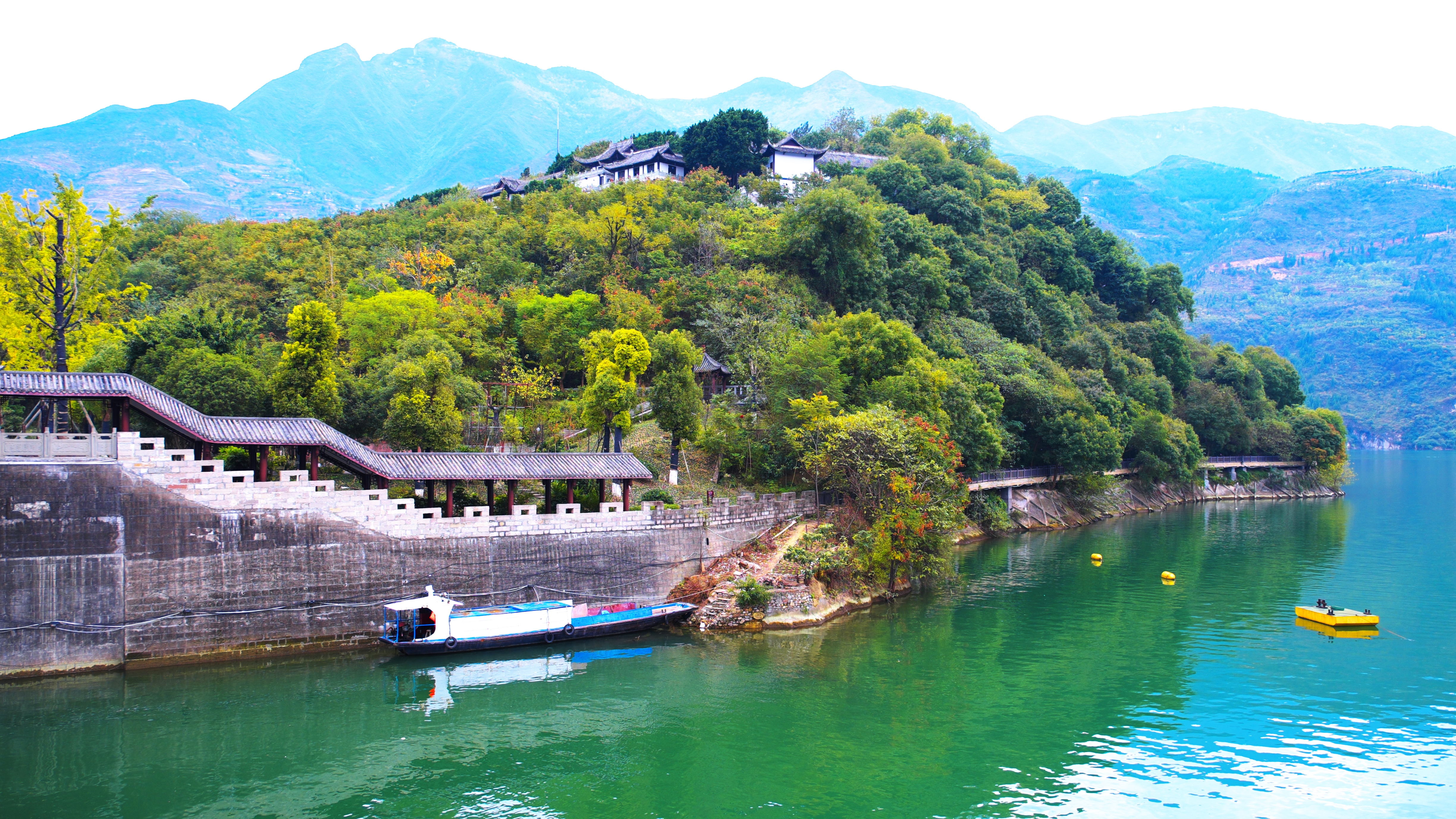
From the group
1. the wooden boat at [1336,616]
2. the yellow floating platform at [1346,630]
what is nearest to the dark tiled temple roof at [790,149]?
the wooden boat at [1336,616]

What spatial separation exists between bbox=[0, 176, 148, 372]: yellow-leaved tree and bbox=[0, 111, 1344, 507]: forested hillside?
0.13m

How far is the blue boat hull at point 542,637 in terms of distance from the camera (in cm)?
2486

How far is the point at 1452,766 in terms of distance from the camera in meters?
19.1

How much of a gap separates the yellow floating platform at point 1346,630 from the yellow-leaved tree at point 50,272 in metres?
41.9

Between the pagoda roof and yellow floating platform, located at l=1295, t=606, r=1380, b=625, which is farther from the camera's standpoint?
the pagoda roof

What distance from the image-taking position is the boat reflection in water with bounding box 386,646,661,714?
22281mm

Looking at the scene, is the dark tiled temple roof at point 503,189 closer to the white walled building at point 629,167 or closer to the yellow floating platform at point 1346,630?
the white walled building at point 629,167

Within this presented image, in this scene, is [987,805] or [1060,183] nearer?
[987,805]

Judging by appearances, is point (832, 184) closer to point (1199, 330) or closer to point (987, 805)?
point (987, 805)

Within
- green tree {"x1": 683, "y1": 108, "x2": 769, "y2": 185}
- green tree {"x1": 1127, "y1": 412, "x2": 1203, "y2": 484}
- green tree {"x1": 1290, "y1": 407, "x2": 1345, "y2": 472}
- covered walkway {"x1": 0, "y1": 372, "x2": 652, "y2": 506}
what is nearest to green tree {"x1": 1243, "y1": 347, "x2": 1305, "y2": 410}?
green tree {"x1": 1290, "y1": 407, "x2": 1345, "y2": 472}

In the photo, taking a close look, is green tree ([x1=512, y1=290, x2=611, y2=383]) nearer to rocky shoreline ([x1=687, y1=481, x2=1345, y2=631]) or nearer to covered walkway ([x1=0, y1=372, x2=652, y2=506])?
covered walkway ([x1=0, y1=372, x2=652, y2=506])

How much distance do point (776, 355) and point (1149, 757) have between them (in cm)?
2438

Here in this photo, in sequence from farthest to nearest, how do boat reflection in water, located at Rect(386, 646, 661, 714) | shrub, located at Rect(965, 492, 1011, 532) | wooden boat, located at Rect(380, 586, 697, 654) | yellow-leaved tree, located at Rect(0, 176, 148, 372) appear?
shrub, located at Rect(965, 492, 1011, 532)
yellow-leaved tree, located at Rect(0, 176, 148, 372)
wooden boat, located at Rect(380, 586, 697, 654)
boat reflection in water, located at Rect(386, 646, 661, 714)

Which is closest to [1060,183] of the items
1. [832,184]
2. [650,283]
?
[832,184]
